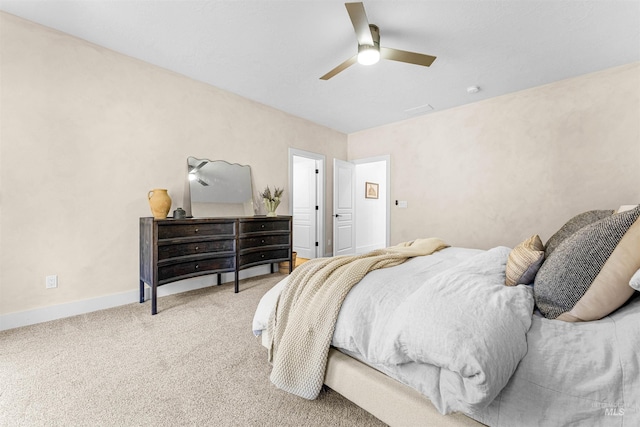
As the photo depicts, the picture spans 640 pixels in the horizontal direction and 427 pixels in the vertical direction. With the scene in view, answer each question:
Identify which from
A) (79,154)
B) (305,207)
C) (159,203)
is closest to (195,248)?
(159,203)

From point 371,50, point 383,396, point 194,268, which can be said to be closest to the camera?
point 383,396

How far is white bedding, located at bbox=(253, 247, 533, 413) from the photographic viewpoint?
837mm

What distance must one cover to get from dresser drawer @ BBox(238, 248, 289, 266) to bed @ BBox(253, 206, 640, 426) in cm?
203

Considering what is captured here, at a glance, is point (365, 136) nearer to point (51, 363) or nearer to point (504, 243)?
point (504, 243)

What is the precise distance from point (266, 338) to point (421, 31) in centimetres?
271

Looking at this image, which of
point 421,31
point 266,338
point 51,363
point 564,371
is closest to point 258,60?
point 421,31

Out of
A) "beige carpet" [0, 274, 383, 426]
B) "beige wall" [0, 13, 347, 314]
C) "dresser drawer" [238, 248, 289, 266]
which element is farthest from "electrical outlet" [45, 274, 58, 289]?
"dresser drawer" [238, 248, 289, 266]

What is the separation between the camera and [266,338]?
1.62 m

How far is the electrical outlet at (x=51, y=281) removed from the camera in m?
2.43

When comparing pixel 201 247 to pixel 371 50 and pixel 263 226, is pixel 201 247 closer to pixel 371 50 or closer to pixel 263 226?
pixel 263 226

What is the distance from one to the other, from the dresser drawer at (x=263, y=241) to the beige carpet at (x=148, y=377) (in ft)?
3.32

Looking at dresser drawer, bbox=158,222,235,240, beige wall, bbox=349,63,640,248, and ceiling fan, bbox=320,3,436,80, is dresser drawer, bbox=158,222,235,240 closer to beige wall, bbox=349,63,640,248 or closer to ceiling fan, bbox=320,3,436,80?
ceiling fan, bbox=320,3,436,80

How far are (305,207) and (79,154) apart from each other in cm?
362

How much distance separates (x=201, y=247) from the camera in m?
2.97
